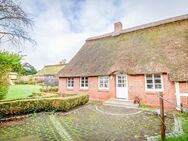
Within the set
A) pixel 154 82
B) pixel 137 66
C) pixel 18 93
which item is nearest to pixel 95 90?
pixel 137 66

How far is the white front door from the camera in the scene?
1221 cm

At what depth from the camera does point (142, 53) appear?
40.4ft

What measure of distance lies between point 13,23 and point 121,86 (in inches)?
387

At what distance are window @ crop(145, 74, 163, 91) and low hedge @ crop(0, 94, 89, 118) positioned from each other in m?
6.13

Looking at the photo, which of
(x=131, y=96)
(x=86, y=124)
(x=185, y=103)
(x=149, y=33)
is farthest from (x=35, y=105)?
(x=149, y=33)

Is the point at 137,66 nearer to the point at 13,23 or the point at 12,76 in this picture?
the point at 13,23

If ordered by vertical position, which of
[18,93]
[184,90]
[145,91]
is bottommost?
[18,93]

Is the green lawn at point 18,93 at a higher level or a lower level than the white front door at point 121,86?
lower

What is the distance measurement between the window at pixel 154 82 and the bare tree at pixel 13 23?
31.5 feet

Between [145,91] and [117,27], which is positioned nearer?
[145,91]

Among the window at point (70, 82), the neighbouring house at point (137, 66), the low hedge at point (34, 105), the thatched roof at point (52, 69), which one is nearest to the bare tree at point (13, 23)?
the low hedge at point (34, 105)

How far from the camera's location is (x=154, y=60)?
10969 millimetres

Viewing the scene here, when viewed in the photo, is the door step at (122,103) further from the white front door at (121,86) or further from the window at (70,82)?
the window at (70,82)

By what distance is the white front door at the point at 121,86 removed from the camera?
12211 mm
